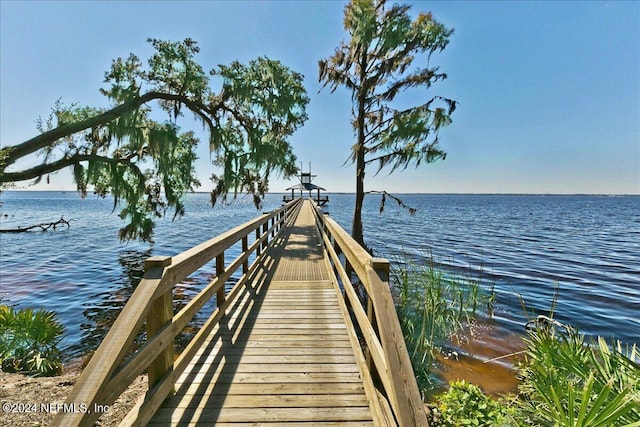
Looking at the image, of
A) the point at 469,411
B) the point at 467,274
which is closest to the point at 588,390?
the point at 469,411

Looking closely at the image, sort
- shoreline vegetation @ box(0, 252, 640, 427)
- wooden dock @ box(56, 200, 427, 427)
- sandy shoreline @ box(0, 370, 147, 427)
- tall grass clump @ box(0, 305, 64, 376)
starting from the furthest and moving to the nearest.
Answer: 1. tall grass clump @ box(0, 305, 64, 376)
2. sandy shoreline @ box(0, 370, 147, 427)
3. shoreline vegetation @ box(0, 252, 640, 427)
4. wooden dock @ box(56, 200, 427, 427)

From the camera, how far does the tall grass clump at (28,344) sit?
3824 millimetres

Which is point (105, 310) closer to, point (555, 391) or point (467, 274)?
point (555, 391)

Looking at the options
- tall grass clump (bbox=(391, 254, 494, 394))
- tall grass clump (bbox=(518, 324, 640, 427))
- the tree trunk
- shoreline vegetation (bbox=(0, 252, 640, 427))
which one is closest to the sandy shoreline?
shoreline vegetation (bbox=(0, 252, 640, 427))

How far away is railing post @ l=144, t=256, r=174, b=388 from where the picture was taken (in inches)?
78.1

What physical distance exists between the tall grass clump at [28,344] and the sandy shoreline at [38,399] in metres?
0.31

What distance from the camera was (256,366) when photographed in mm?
2688

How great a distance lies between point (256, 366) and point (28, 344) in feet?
12.9

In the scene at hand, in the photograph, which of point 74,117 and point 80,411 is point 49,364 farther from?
point 74,117

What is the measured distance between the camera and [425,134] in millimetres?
9820

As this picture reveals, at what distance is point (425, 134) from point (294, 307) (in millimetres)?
7988

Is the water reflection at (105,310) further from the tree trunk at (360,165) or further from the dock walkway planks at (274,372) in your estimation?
the tree trunk at (360,165)

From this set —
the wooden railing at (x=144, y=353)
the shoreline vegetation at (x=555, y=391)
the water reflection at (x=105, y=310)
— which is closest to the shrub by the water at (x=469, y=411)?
the shoreline vegetation at (x=555, y=391)

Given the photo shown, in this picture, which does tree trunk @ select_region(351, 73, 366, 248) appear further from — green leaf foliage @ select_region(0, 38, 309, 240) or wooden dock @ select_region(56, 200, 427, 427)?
wooden dock @ select_region(56, 200, 427, 427)
